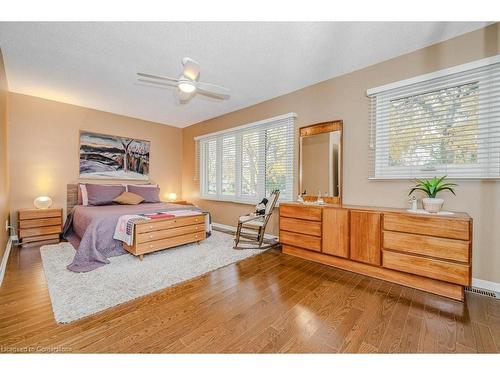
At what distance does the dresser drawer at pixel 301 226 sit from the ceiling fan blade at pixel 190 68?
2231 millimetres

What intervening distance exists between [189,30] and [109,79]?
1834mm

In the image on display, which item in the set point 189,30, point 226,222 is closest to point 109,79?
point 189,30

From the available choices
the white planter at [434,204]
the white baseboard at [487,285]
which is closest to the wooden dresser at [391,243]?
the white planter at [434,204]

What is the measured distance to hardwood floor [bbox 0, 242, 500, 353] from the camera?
54.7 inches

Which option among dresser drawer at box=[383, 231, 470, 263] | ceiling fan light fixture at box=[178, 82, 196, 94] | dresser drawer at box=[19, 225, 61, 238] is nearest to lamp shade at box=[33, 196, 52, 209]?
dresser drawer at box=[19, 225, 61, 238]

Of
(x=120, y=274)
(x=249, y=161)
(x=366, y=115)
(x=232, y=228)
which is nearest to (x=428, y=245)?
(x=366, y=115)

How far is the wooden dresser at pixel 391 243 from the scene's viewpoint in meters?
1.94

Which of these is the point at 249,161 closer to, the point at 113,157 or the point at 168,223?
the point at 168,223

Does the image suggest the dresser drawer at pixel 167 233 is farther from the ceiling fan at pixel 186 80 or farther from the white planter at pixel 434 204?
the white planter at pixel 434 204

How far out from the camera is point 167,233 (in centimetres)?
313

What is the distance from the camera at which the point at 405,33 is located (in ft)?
7.26

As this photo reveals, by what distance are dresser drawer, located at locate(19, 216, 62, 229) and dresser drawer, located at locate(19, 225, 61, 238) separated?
5 cm
